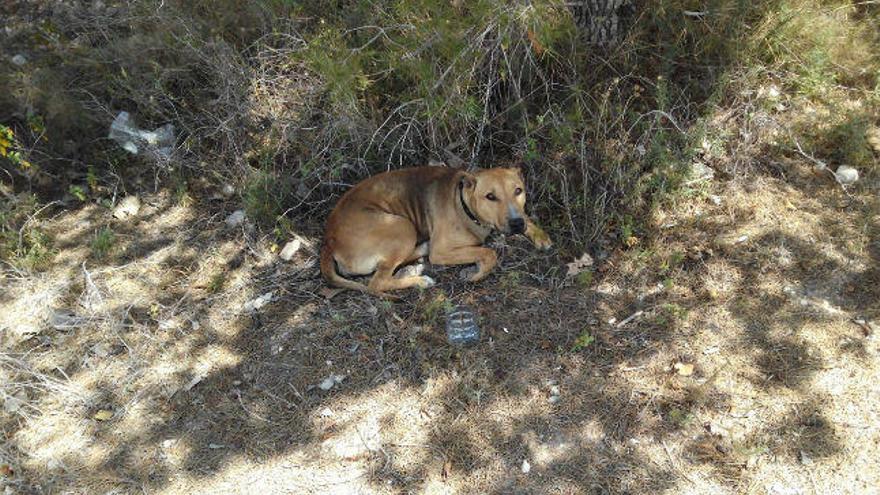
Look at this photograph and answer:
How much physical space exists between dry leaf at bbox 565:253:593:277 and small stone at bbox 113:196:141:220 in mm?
4023

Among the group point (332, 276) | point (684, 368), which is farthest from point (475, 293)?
point (684, 368)

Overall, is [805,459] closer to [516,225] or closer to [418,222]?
[516,225]

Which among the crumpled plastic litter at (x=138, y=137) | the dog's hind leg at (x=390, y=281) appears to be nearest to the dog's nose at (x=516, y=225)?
the dog's hind leg at (x=390, y=281)

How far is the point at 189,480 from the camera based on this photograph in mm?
3537

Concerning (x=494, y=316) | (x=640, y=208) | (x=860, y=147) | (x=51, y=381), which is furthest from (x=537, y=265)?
(x=51, y=381)

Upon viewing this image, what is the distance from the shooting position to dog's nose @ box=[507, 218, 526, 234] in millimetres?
4316

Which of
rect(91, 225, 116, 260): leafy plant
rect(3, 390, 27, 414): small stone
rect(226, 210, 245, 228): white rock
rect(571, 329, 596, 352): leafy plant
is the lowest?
rect(3, 390, 27, 414): small stone

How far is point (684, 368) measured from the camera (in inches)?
146

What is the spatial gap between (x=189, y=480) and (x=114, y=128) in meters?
3.63

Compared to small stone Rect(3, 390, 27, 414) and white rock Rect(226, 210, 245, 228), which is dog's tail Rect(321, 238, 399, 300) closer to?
white rock Rect(226, 210, 245, 228)

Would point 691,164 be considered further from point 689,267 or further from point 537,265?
point 537,265

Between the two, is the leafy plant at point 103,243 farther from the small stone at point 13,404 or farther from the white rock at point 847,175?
the white rock at point 847,175

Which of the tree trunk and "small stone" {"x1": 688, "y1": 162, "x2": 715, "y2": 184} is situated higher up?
the tree trunk

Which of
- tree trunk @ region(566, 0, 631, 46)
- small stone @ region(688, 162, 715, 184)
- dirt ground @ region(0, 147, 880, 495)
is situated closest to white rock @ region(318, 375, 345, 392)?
dirt ground @ region(0, 147, 880, 495)
